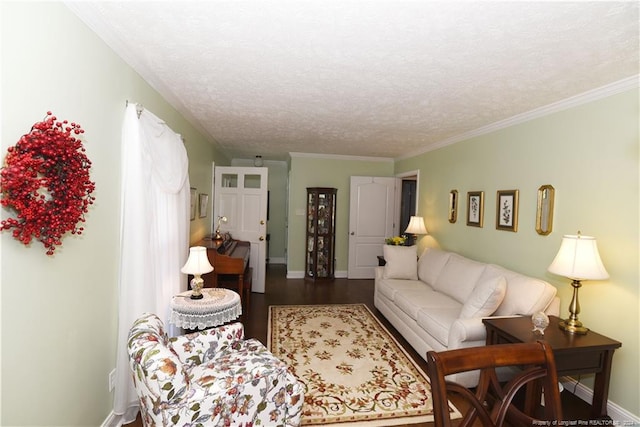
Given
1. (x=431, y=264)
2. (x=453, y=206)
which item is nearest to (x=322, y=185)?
(x=453, y=206)

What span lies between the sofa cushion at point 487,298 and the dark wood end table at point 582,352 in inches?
12.6

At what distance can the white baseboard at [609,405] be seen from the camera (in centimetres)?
225

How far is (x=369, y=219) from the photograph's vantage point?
636 centimetres

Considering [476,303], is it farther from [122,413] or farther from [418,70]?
[122,413]

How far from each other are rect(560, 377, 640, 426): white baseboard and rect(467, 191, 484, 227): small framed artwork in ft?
5.69

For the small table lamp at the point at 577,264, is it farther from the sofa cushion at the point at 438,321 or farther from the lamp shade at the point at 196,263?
the lamp shade at the point at 196,263

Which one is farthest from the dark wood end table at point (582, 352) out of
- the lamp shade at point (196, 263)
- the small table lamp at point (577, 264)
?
the lamp shade at point (196, 263)

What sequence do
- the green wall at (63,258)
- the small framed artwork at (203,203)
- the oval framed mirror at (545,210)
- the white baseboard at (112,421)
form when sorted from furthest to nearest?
the small framed artwork at (203,203) < the oval framed mirror at (545,210) < the white baseboard at (112,421) < the green wall at (63,258)

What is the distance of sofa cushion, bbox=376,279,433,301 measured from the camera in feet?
13.0

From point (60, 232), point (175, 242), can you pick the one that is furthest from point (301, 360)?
point (60, 232)

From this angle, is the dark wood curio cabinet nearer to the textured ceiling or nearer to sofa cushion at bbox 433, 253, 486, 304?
sofa cushion at bbox 433, 253, 486, 304

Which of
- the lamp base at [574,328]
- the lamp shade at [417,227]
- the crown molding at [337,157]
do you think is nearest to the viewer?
the lamp base at [574,328]

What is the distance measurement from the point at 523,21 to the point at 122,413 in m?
3.29

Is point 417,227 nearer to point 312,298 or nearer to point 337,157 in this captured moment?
point 312,298
